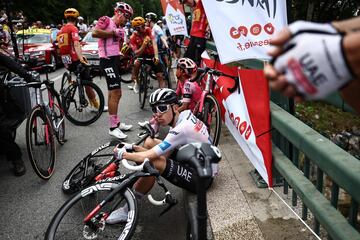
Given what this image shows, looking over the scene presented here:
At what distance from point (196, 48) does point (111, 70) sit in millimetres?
1823

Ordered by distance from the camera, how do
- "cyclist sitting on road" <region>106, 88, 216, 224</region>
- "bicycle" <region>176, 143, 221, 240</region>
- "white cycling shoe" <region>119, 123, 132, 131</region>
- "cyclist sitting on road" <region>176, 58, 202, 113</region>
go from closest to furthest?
"bicycle" <region>176, 143, 221, 240</region>, "cyclist sitting on road" <region>106, 88, 216, 224</region>, "cyclist sitting on road" <region>176, 58, 202, 113</region>, "white cycling shoe" <region>119, 123, 132, 131</region>

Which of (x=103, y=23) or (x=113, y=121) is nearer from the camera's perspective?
(x=103, y=23)

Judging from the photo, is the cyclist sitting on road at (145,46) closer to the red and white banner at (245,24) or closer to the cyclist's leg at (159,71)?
A: the cyclist's leg at (159,71)

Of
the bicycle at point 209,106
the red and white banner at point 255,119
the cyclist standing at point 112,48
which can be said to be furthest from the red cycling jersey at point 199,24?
the red and white banner at point 255,119

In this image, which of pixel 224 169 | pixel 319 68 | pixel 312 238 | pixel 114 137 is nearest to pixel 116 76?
pixel 114 137

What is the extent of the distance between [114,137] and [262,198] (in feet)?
10.5

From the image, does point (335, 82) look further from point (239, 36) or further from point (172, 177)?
point (172, 177)

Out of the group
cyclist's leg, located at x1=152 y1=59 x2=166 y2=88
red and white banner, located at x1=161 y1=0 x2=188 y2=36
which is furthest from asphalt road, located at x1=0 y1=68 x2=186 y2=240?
red and white banner, located at x1=161 y1=0 x2=188 y2=36

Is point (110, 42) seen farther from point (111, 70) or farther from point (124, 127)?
point (124, 127)

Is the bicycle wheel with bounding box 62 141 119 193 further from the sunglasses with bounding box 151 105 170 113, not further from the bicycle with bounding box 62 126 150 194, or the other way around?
the sunglasses with bounding box 151 105 170 113

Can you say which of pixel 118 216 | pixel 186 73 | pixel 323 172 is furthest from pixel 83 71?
pixel 323 172

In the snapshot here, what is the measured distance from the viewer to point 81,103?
264 inches

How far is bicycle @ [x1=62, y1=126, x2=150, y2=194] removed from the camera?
3.76 metres

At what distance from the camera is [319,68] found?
102cm
